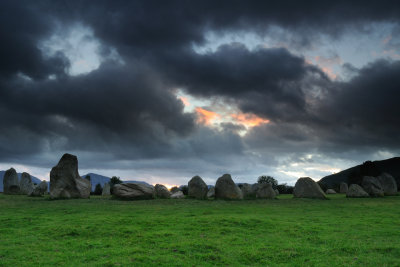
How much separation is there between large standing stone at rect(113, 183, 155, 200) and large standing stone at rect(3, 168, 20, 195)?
19.9m

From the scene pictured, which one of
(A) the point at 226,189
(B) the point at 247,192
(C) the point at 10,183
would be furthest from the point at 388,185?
(C) the point at 10,183

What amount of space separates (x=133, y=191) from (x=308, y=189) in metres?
18.5

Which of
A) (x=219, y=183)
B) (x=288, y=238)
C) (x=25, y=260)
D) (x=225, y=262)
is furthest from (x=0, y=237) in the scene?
(x=219, y=183)

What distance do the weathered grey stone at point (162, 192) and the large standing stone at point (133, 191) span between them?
246 centimetres

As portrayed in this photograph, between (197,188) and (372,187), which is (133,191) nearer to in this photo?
(197,188)

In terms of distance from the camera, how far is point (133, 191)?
101 ft

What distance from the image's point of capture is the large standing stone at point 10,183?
42.2 m

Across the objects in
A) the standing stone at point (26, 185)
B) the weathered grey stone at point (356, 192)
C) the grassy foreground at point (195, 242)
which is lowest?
the grassy foreground at point (195, 242)

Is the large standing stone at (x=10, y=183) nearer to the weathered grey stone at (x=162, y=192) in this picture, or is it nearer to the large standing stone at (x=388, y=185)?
the weathered grey stone at (x=162, y=192)

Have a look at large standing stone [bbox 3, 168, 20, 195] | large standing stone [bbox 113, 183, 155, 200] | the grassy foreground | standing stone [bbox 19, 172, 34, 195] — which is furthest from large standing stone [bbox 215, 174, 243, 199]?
large standing stone [bbox 3, 168, 20, 195]

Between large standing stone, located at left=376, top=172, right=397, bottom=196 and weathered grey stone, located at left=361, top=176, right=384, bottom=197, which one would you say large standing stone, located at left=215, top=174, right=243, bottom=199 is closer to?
weathered grey stone, located at left=361, top=176, right=384, bottom=197

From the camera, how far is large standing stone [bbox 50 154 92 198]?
30.0 m

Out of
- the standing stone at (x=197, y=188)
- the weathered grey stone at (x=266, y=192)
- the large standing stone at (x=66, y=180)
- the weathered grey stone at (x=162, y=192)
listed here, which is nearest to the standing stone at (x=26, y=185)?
the large standing stone at (x=66, y=180)

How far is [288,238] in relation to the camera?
1210cm
